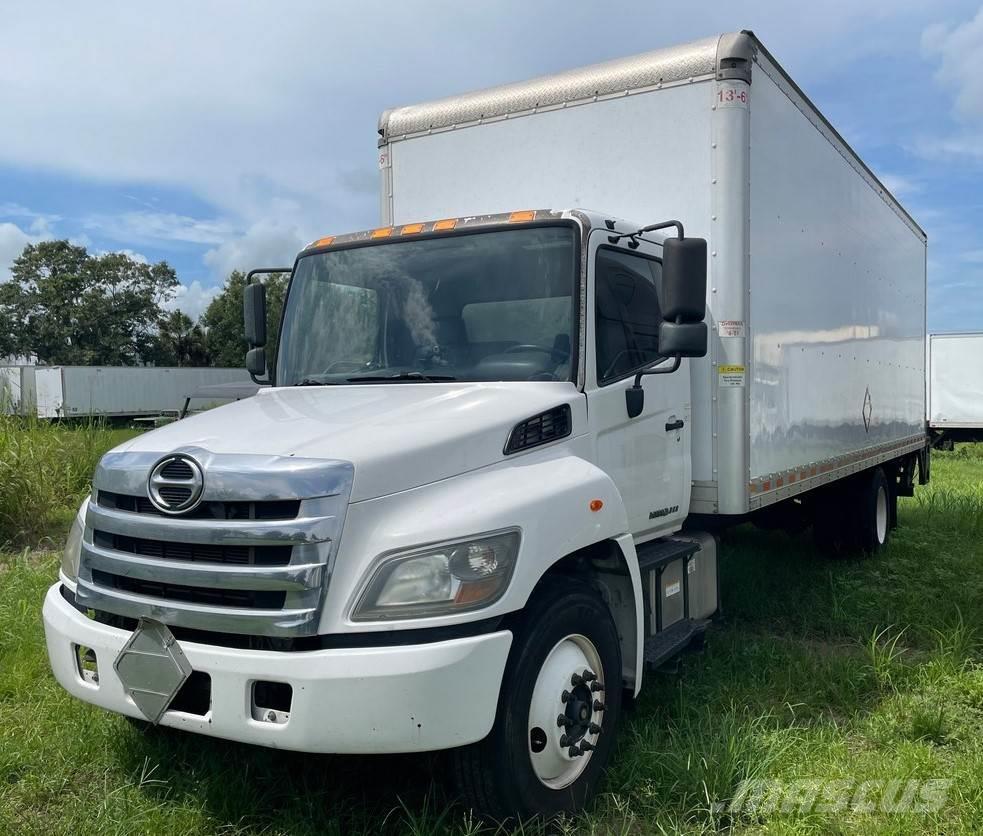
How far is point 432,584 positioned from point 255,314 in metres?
2.79

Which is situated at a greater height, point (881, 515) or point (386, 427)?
point (386, 427)

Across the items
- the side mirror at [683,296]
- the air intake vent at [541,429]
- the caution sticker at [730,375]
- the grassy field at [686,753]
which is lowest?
the grassy field at [686,753]

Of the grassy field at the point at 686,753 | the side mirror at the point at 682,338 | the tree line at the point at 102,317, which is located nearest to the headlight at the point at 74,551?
the grassy field at the point at 686,753

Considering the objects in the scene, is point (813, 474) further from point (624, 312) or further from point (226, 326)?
point (226, 326)

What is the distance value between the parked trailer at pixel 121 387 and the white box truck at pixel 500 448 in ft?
96.7

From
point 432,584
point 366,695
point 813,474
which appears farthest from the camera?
point 813,474

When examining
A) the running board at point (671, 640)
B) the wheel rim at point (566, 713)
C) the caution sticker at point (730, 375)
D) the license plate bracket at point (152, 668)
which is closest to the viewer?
the license plate bracket at point (152, 668)

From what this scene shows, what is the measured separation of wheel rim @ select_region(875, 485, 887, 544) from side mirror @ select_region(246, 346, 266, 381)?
6.23 meters

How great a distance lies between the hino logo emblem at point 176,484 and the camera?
9.89 ft

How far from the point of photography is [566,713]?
3.34m

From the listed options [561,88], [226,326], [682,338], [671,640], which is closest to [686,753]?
[671,640]

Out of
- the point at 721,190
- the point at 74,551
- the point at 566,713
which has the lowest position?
the point at 566,713

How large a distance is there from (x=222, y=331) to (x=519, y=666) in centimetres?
5803

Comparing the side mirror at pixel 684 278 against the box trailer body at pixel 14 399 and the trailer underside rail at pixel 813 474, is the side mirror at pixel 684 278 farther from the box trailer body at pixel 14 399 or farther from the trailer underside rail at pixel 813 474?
the box trailer body at pixel 14 399
